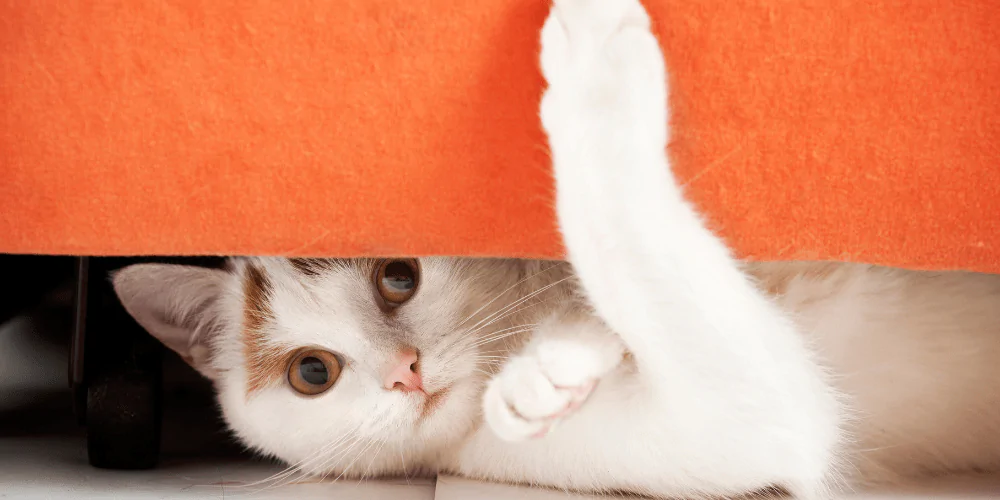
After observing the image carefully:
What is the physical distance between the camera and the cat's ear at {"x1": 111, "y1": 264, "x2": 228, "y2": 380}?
102 cm

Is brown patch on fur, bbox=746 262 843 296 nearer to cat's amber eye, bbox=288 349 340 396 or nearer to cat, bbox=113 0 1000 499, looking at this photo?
cat, bbox=113 0 1000 499

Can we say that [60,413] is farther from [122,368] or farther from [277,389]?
[277,389]

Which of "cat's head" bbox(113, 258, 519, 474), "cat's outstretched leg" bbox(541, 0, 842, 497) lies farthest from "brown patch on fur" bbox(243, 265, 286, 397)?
"cat's outstretched leg" bbox(541, 0, 842, 497)

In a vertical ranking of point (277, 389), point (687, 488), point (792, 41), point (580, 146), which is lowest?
point (687, 488)

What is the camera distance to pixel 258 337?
101cm

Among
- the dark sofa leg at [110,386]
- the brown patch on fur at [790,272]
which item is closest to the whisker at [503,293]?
the brown patch on fur at [790,272]

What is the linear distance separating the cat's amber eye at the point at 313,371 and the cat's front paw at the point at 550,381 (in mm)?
257

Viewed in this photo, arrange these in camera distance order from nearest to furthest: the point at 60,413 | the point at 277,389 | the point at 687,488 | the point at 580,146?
the point at 580,146, the point at 687,488, the point at 277,389, the point at 60,413

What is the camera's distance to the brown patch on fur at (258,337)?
1000 millimetres

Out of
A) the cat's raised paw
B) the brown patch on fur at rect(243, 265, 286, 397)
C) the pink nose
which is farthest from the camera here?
the brown patch on fur at rect(243, 265, 286, 397)

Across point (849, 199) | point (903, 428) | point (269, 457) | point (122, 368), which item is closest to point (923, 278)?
point (903, 428)

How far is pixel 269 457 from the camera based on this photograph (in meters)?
1.16

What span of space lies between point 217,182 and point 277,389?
36 cm

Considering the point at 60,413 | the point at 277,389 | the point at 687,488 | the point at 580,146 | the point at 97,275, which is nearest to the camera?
the point at 580,146
